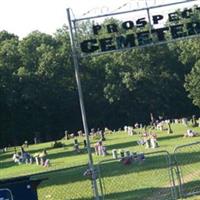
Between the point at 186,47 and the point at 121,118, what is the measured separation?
42.7 feet

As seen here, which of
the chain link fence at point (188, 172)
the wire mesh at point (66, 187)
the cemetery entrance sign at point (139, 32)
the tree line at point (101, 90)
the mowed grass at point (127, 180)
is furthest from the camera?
the tree line at point (101, 90)

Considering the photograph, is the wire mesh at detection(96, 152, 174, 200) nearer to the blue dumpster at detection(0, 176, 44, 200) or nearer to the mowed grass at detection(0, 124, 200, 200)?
the mowed grass at detection(0, 124, 200, 200)

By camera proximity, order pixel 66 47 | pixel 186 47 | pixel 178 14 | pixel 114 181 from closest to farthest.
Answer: pixel 178 14, pixel 114 181, pixel 186 47, pixel 66 47

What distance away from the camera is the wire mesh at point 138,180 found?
60.6 ft

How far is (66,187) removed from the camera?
23.8 m

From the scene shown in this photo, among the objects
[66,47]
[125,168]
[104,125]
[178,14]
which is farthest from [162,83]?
[178,14]

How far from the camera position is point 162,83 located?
82000mm

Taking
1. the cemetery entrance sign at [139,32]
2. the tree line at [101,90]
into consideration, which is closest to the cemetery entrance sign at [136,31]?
the cemetery entrance sign at [139,32]

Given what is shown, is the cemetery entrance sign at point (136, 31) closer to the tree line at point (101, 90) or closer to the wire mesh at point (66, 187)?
the wire mesh at point (66, 187)

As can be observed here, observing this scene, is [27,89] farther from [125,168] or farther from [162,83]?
[125,168]

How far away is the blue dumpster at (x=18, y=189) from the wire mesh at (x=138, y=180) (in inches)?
130

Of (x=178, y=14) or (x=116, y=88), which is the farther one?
(x=116, y=88)

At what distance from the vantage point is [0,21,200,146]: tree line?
80.7m

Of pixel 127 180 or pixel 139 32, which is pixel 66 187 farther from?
pixel 139 32
